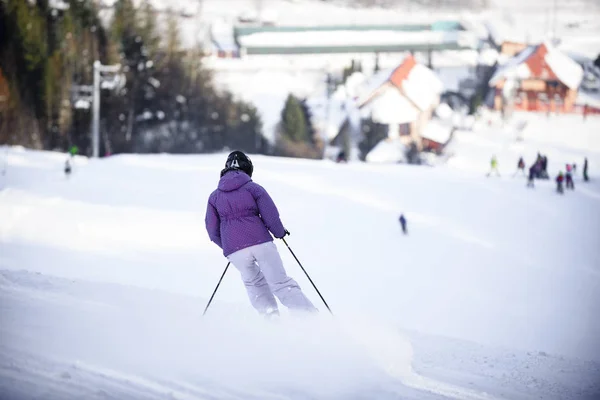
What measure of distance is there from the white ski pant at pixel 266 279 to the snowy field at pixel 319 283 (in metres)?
0.17

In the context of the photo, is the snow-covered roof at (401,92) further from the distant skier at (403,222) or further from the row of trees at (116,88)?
the distant skier at (403,222)

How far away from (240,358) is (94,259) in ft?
21.7

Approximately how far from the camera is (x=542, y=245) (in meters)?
14.2

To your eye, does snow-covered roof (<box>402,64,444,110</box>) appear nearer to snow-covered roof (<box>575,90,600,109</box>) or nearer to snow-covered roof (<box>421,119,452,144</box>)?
snow-covered roof (<box>421,119,452,144</box>)

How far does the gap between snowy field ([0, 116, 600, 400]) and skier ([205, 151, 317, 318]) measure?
25 cm

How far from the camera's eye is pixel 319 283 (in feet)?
32.8

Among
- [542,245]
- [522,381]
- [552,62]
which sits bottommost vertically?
[542,245]

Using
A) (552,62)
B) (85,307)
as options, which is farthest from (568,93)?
(85,307)

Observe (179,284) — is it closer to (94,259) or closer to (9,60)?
(94,259)

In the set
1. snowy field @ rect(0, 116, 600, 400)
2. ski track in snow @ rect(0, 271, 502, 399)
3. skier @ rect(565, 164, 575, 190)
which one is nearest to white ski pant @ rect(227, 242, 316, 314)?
snowy field @ rect(0, 116, 600, 400)

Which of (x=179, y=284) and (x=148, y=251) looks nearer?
(x=179, y=284)

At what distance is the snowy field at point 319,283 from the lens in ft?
11.0

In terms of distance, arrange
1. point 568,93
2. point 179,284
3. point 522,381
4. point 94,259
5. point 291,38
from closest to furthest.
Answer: point 522,381, point 179,284, point 94,259, point 568,93, point 291,38

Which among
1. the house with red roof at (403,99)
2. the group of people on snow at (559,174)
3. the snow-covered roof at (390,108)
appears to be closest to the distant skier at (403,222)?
the group of people on snow at (559,174)
